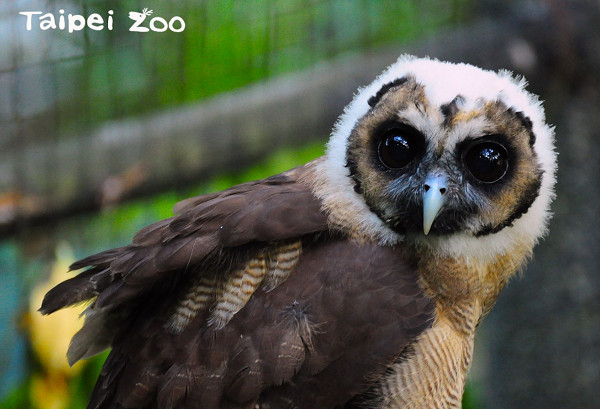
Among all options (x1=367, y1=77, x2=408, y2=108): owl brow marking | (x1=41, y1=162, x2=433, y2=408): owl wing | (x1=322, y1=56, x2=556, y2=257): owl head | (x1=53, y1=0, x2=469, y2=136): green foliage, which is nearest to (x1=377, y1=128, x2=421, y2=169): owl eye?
(x1=322, y1=56, x2=556, y2=257): owl head

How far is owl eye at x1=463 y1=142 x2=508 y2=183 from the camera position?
2119 millimetres

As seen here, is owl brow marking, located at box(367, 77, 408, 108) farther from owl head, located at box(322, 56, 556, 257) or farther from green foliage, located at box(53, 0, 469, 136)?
green foliage, located at box(53, 0, 469, 136)

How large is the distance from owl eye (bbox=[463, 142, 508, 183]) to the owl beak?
111mm

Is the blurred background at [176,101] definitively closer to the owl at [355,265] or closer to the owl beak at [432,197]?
the owl at [355,265]

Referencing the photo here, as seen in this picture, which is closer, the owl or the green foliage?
the owl

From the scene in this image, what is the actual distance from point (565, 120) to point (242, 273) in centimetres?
322

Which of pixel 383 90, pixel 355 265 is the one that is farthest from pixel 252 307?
pixel 383 90

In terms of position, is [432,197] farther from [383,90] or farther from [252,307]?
[252,307]

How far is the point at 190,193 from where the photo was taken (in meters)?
3.99

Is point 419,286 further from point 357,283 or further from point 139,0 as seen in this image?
→ point 139,0

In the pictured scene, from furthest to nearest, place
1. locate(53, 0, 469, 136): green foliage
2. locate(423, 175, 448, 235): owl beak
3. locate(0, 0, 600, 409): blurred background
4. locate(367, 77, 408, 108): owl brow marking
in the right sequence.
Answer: locate(53, 0, 469, 136): green foliage, locate(0, 0, 600, 409): blurred background, locate(367, 77, 408, 108): owl brow marking, locate(423, 175, 448, 235): owl beak

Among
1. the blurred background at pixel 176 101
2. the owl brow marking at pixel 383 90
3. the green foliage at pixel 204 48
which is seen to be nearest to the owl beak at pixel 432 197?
the owl brow marking at pixel 383 90

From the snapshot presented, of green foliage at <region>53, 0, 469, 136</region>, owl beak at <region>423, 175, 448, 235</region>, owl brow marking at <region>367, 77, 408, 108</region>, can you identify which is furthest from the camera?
green foliage at <region>53, 0, 469, 136</region>

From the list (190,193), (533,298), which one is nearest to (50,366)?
(190,193)
